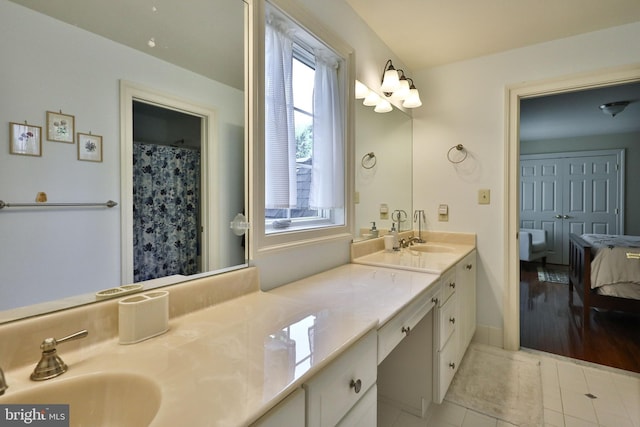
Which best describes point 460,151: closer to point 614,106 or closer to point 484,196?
point 484,196

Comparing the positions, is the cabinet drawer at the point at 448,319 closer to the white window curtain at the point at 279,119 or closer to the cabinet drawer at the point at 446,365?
the cabinet drawer at the point at 446,365

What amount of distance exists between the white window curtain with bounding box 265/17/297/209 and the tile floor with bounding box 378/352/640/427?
130 centimetres

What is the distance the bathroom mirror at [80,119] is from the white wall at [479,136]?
2.07 meters

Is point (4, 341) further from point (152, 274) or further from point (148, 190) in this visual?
point (148, 190)

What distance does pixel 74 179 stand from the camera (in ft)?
2.68

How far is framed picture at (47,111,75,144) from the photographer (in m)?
0.77

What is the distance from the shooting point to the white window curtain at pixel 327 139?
5.46 ft

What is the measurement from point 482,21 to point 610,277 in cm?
272

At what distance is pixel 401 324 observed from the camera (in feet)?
3.75

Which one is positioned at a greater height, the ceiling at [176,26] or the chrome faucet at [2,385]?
the ceiling at [176,26]

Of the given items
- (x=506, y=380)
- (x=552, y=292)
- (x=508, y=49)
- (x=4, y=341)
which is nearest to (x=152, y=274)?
(x=4, y=341)

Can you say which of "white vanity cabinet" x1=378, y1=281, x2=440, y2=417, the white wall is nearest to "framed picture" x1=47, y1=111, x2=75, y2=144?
"white vanity cabinet" x1=378, y1=281, x2=440, y2=417

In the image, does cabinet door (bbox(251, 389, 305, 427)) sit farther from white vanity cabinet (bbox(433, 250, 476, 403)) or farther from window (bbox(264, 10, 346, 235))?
white vanity cabinet (bbox(433, 250, 476, 403))

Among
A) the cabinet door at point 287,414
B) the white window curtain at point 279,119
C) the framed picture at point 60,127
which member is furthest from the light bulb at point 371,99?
the cabinet door at point 287,414
